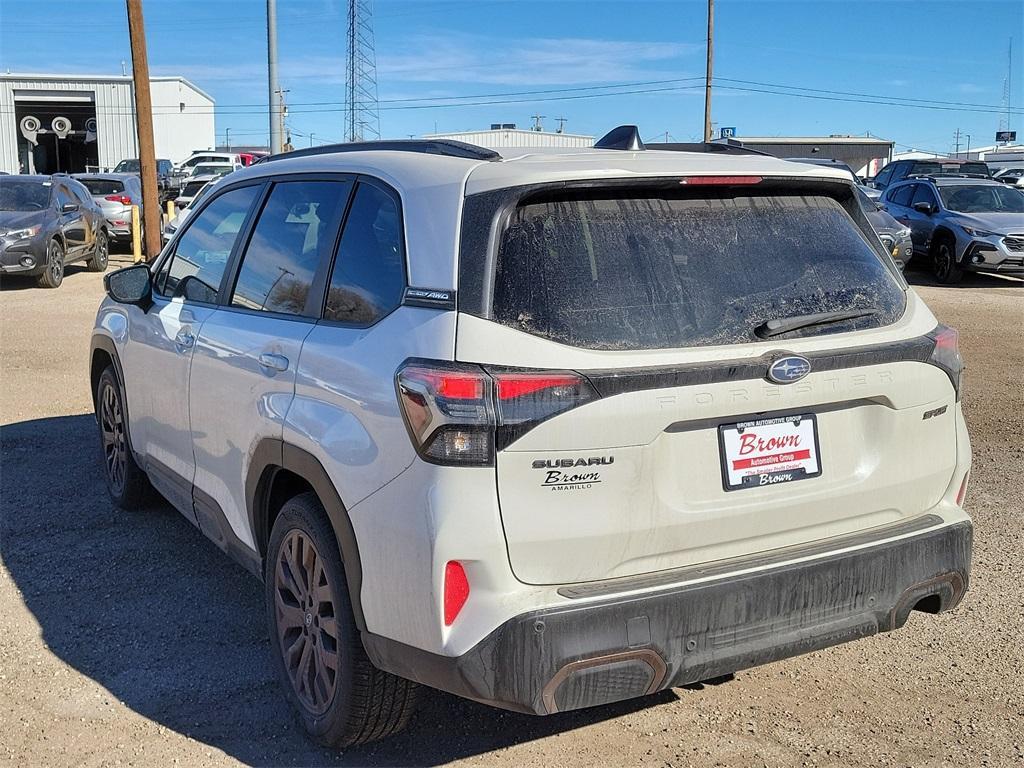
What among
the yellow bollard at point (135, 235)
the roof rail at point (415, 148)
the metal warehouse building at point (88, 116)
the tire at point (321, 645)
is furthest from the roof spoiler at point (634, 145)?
the metal warehouse building at point (88, 116)

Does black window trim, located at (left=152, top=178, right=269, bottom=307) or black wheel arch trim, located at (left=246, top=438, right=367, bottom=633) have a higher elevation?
black window trim, located at (left=152, top=178, right=269, bottom=307)

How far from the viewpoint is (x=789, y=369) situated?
3004 millimetres

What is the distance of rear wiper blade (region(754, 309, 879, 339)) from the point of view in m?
3.05

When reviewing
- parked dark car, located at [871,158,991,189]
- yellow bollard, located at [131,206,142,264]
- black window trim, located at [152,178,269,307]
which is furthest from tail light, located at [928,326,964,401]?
parked dark car, located at [871,158,991,189]

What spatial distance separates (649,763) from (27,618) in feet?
8.94

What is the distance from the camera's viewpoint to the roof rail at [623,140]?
380 centimetres

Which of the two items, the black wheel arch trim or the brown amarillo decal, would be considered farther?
the black wheel arch trim

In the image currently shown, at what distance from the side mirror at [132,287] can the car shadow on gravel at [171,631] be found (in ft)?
4.05

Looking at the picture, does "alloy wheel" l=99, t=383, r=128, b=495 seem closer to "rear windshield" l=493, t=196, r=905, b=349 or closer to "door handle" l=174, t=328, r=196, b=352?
"door handle" l=174, t=328, r=196, b=352

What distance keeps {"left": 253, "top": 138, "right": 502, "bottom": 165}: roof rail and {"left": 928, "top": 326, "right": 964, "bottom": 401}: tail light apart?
4.94 feet

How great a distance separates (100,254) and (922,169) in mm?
19574

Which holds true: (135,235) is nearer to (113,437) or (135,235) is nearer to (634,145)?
(113,437)

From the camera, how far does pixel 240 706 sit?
373 centimetres

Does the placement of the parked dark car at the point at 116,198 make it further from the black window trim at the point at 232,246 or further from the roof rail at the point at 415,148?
the roof rail at the point at 415,148
